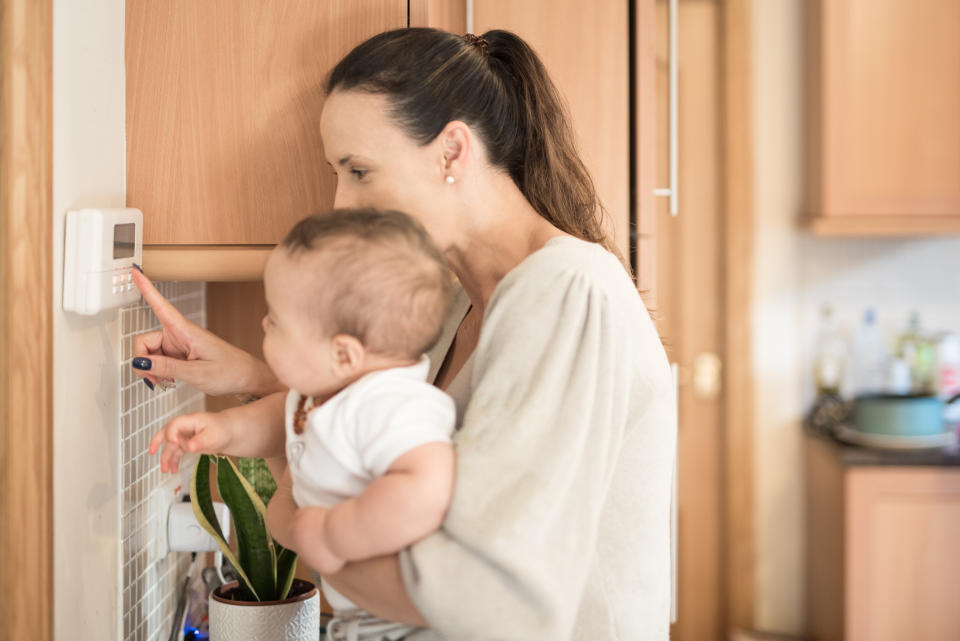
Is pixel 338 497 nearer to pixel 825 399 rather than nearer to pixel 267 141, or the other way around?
pixel 267 141

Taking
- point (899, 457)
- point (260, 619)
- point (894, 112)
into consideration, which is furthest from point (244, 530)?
point (894, 112)

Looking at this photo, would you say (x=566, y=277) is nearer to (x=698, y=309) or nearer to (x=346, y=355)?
(x=346, y=355)

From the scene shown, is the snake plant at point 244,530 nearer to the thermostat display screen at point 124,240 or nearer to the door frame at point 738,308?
the thermostat display screen at point 124,240

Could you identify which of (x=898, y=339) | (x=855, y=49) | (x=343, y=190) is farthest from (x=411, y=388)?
(x=898, y=339)

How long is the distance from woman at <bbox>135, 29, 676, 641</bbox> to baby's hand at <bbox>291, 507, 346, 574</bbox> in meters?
0.02

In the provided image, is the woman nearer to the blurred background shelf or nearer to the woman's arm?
the woman's arm

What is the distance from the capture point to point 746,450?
3.25 m

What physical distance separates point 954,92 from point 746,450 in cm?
127

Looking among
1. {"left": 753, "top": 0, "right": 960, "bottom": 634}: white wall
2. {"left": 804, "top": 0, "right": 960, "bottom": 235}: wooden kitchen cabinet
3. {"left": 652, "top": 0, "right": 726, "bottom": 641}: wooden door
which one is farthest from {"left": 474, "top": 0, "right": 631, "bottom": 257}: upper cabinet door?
{"left": 753, "top": 0, "right": 960, "bottom": 634}: white wall

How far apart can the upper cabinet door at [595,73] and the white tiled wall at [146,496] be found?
0.75m

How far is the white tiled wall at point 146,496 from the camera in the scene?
1.48m

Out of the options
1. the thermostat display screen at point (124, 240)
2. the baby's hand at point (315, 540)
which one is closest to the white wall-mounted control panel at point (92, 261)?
Result: the thermostat display screen at point (124, 240)

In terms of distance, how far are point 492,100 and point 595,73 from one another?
50 centimetres

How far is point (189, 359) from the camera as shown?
1348 mm
